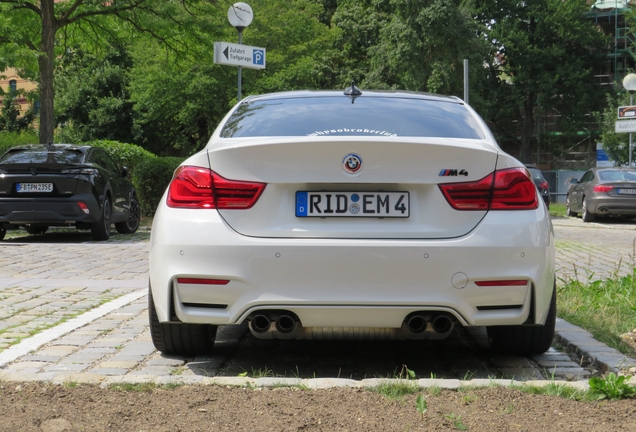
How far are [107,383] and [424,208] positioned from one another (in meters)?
1.68

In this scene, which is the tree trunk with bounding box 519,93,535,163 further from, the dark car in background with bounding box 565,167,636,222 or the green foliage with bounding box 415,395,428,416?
the green foliage with bounding box 415,395,428,416

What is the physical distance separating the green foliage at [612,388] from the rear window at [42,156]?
36.8 ft

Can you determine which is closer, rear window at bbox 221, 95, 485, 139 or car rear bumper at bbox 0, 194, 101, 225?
rear window at bbox 221, 95, 485, 139

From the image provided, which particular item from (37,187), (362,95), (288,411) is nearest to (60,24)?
(37,187)

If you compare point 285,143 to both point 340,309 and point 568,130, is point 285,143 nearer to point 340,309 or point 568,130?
point 340,309

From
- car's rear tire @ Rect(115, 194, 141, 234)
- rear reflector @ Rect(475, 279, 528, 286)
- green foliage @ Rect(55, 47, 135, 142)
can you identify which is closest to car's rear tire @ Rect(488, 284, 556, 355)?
rear reflector @ Rect(475, 279, 528, 286)

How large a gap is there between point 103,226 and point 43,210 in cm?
116

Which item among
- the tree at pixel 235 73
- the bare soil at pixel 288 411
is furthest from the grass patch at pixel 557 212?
the bare soil at pixel 288 411

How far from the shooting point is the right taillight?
4398 mm

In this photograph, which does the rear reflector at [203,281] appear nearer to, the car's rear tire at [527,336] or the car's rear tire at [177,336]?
the car's rear tire at [177,336]

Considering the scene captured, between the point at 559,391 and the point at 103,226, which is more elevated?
the point at 103,226

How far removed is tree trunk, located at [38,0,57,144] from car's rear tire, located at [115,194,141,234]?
420 centimetres

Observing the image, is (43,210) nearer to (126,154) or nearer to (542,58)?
(126,154)

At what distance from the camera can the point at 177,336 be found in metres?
4.95
